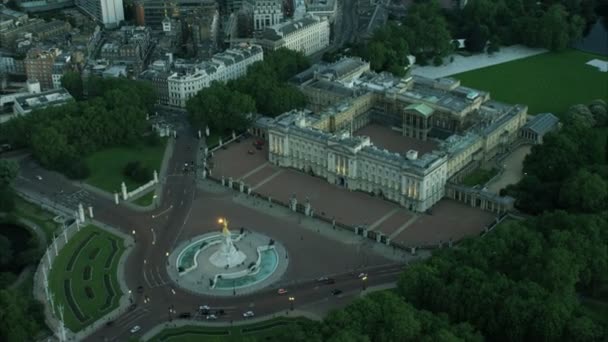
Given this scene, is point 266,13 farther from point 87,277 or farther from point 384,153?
point 87,277

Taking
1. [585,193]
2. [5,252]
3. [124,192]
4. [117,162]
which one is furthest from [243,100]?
[585,193]

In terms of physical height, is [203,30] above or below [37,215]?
above

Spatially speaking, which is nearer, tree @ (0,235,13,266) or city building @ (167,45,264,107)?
tree @ (0,235,13,266)

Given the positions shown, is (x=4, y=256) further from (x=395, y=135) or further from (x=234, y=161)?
(x=395, y=135)

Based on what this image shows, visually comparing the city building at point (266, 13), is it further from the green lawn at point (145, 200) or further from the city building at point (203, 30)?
the green lawn at point (145, 200)

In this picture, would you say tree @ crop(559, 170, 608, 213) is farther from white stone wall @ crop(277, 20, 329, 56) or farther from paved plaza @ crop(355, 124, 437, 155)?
white stone wall @ crop(277, 20, 329, 56)

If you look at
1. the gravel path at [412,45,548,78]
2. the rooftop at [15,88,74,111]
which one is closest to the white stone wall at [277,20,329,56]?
the gravel path at [412,45,548,78]

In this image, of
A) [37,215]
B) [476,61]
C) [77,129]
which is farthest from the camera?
[476,61]
